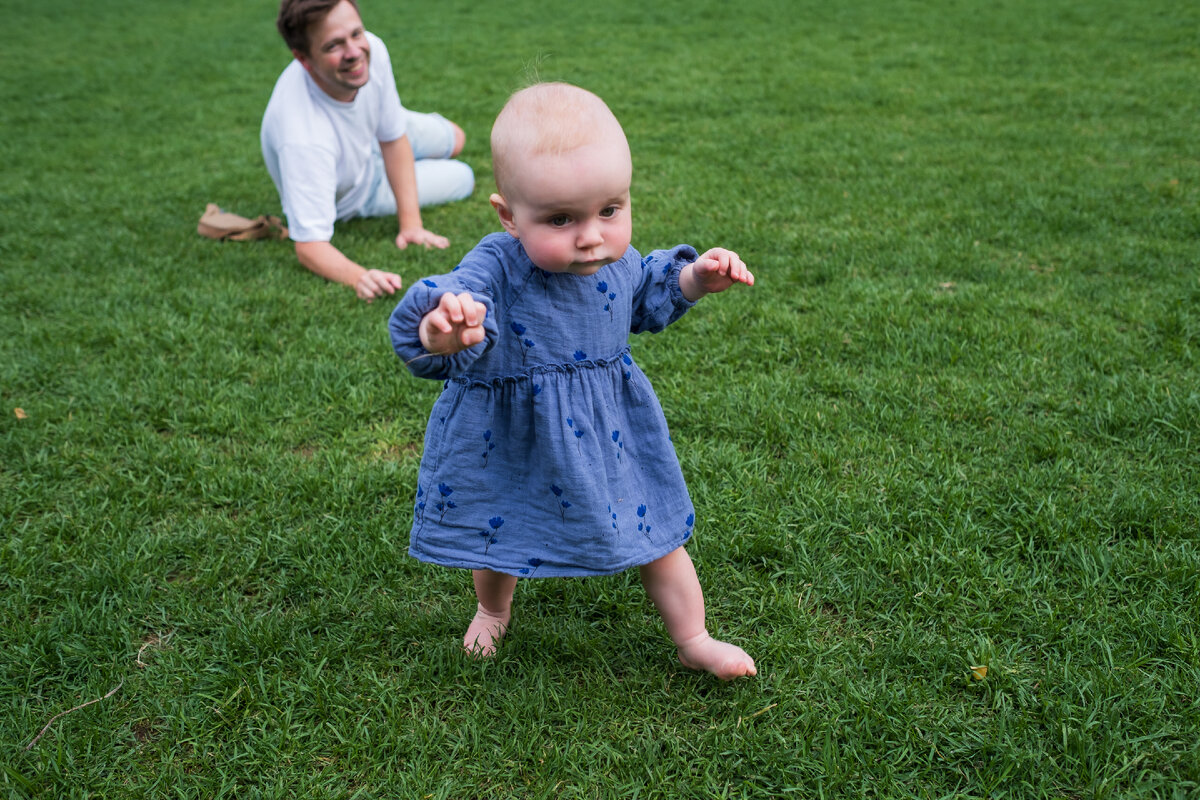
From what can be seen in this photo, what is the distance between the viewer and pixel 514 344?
1.81 m

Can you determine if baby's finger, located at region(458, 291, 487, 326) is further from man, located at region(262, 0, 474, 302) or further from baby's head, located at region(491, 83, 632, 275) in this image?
man, located at region(262, 0, 474, 302)

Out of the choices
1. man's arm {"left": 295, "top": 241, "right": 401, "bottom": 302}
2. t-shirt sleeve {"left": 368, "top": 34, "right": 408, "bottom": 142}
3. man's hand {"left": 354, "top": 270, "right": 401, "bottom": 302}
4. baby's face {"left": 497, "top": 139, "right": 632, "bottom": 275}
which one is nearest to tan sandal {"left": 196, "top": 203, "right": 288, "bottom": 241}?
man's arm {"left": 295, "top": 241, "right": 401, "bottom": 302}

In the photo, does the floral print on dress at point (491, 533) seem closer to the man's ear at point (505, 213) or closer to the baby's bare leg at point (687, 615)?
the baby's bare leg at point (687, 615)

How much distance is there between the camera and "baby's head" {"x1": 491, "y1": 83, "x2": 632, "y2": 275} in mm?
A: 1601

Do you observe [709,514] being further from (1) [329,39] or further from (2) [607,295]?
(1) [329,39]

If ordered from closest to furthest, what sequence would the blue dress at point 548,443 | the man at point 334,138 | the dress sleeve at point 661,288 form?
the blue dress at point 548,443, the dress sleeve at point 661,288, the man at point 334,138

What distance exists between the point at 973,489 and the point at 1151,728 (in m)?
0.87

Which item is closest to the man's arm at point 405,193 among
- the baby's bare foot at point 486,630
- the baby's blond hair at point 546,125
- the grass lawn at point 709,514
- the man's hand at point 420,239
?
the man's hand at point 420,239

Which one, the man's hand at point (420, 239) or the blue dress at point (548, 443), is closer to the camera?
the blue dress at point (548, 443)

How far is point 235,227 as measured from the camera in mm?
4926

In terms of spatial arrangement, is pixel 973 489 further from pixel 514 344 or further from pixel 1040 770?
pixel 514 344

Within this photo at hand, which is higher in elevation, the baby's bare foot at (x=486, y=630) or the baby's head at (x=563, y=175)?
the baby's head at (x=563, y=175)

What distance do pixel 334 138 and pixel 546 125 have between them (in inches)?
135

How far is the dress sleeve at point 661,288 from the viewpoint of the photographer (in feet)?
6.54
